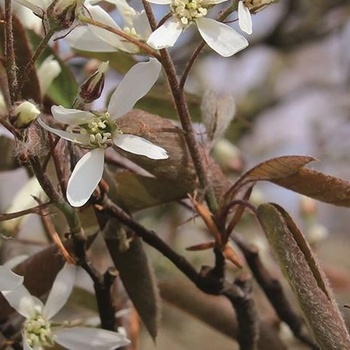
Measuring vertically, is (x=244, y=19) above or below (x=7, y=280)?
above

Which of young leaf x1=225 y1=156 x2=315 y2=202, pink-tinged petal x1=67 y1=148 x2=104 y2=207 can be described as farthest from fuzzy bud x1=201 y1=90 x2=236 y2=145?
pink-tinged petal x1=67 y1=148 x2=104 y2=207

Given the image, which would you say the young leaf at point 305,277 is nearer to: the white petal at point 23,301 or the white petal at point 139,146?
the white petal at point 139,146

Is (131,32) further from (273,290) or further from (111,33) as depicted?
(273,290)

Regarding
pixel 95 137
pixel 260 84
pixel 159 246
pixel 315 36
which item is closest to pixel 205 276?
pixel 159 246

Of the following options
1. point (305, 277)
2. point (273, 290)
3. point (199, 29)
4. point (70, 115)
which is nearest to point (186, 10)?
point (199, 29)

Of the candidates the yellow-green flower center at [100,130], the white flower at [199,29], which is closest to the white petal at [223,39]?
the white flower at [199,29]

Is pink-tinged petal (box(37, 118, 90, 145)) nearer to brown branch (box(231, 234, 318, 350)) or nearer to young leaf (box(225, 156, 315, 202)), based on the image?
young leaf (box(225, 156, 315, 202))

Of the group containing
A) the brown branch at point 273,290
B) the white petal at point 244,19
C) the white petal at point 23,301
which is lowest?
the brown branch at point 273,290
